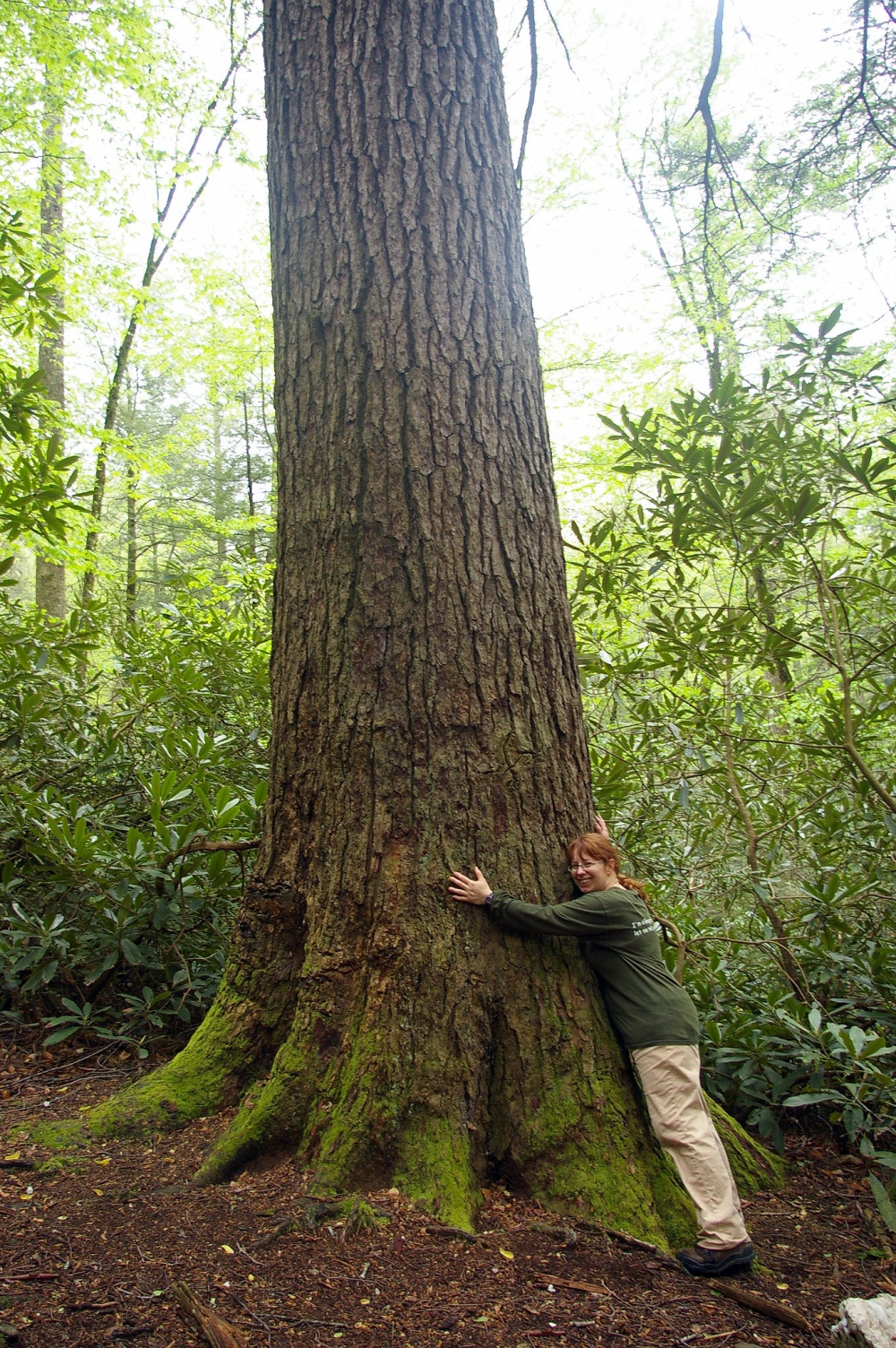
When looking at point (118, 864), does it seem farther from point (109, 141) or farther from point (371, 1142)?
point (109, 141)

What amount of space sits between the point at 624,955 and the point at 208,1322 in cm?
146

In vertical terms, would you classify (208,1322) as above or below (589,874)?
below

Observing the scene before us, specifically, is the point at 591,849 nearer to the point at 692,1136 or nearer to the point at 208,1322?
the point at 692,1136

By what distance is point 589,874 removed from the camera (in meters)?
2.47

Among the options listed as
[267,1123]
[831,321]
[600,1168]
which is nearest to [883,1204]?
[600,1168]

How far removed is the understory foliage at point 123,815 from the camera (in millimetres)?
3330

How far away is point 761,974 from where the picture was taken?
3752 mm

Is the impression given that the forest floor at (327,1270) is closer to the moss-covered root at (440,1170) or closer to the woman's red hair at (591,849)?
the moss-covered root at (440,1170)

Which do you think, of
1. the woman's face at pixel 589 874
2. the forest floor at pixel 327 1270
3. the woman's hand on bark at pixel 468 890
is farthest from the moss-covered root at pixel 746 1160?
the woman's hand on bark at pixel 468 890

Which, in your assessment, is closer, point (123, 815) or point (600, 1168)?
point (600, 1168)

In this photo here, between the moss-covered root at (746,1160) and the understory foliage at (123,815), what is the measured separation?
2159 mm

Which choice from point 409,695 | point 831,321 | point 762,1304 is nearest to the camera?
point 762,1304

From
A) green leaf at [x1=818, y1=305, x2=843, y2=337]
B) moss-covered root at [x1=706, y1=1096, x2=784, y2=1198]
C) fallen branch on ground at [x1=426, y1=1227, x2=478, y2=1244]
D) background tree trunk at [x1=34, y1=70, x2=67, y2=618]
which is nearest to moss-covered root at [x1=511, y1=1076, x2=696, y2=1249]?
fallen branch on ground at [x1=426, y1=1227, x2=478, y2=1244]

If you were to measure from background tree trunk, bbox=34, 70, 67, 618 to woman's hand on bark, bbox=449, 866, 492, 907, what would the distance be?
9.50 meters
